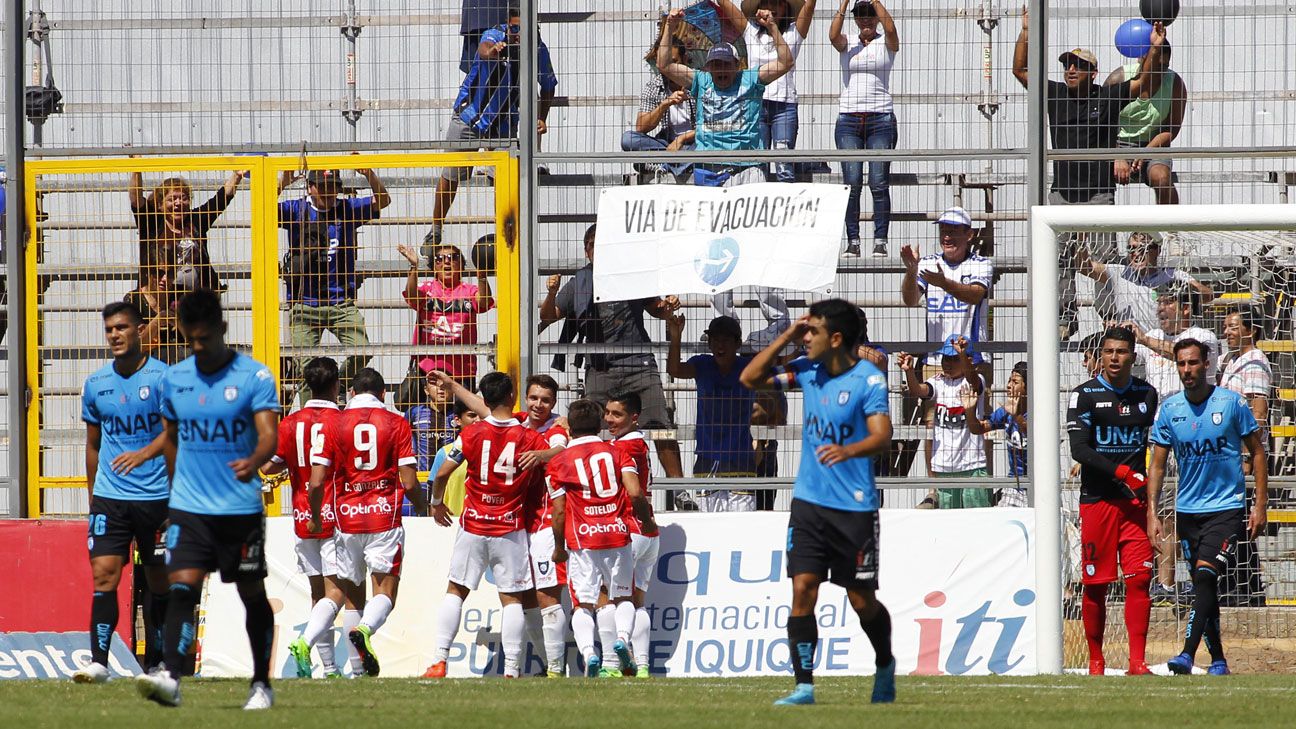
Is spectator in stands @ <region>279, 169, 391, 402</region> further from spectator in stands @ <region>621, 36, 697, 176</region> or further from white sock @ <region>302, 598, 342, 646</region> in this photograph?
white sock @ <region>302, 598, 342, 646</region>

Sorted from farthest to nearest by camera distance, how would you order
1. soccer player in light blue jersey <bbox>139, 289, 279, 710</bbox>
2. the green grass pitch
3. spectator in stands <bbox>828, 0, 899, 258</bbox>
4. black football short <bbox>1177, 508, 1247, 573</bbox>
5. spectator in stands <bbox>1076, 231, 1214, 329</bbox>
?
spectator in stands <bbox>828, 0, 899, 258</bbox>, spectator in stands <bbox>1076, 231, 1214, 329</bbox>, black football short <bbox>1177, 508, 1247, 573</bbox>, soccer player in light blue jersey <bbox>139, 289, 279, 710</bbox>, the green grass pitch

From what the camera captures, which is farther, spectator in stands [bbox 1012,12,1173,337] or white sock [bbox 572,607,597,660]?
spectator in stands [bbox 1012,12,1173,337]

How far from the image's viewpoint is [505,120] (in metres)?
13.6

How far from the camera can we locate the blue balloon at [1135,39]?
13508 mm

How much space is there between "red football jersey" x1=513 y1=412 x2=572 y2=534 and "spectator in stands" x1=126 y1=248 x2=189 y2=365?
9.82ft

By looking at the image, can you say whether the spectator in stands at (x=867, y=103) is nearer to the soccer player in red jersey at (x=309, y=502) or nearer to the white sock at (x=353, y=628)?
the soccer player in red jersey at (x=309, y=502)

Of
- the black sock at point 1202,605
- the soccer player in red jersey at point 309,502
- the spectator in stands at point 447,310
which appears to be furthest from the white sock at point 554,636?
the black sock at point 1202,605

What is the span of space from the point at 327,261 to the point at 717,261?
9.83 ft

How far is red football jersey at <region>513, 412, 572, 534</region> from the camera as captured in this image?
40.1 feet

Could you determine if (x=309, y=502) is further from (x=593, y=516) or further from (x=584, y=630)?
(x=584, y=630)

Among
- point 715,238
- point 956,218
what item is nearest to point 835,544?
point 715,238

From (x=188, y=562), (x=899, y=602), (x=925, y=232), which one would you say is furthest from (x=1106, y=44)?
(x=188, y=562)

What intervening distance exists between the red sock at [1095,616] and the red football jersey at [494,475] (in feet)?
13.0

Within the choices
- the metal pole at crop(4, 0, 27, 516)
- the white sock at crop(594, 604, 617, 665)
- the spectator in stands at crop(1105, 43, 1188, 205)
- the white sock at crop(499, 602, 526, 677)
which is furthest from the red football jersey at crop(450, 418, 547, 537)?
the spectator in stands at crop(1105, 43, 1188, 205)
